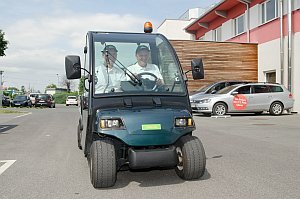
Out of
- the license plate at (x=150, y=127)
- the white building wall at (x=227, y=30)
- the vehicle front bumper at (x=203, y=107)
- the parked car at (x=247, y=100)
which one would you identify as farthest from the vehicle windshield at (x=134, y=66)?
the white building wall at (x=227, y=30)

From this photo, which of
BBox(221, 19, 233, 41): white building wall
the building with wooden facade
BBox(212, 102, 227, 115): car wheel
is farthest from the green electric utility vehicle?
BBox(221, 19, 233, 41): white building wall

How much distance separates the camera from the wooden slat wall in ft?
70.2

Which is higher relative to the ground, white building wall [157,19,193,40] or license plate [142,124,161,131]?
white building wall [157,19,193,40]

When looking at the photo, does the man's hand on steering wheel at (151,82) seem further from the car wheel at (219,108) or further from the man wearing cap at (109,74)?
the car wheel at (219,108)

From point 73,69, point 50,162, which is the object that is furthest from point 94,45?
point 50,162

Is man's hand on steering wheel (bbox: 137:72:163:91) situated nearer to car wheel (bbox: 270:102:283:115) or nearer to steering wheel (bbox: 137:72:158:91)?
steering wheel (bbox: 137:72:158:91)

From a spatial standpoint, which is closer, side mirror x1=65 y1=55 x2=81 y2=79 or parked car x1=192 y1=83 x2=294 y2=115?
side mirror x1=65 y1=55 x2=81 y2=79

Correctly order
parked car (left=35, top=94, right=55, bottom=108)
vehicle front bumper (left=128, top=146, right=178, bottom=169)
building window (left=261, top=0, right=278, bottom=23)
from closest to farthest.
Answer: vehicle front bumper (left=128, top=146, right=178, bottom=169) < building window (left=261, top=0, right=278, bottom=23) < parked car (left=35, top=94, right=55, bottom=108)

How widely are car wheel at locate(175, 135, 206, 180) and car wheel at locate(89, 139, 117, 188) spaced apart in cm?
90

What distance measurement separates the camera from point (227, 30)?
25.4 m

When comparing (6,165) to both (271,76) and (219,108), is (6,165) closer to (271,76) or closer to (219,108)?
(219,108)

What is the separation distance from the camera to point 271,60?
1966 centimetres

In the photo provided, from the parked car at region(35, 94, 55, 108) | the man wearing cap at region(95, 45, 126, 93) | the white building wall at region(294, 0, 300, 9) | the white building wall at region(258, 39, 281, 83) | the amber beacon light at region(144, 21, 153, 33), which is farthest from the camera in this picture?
the parked car at region(35, 94, 55, 108)

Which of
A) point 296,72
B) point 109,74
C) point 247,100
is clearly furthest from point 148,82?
point 296,72
